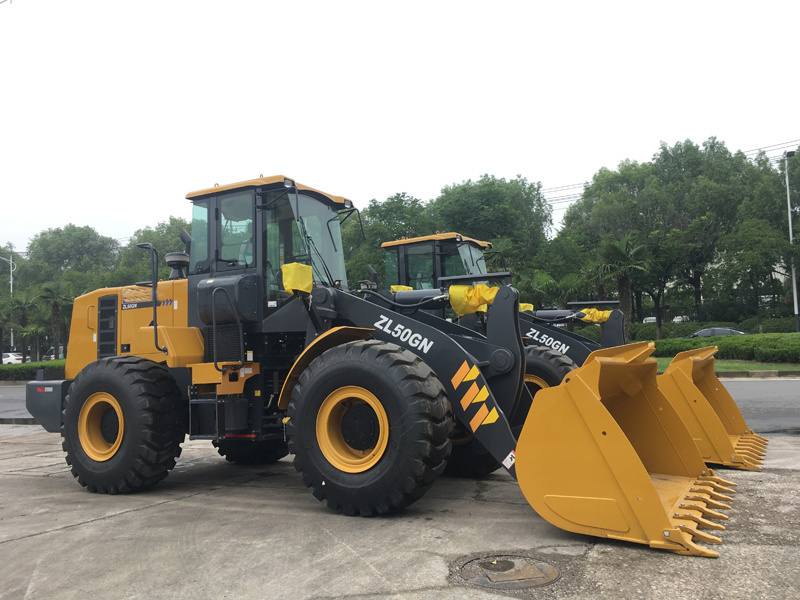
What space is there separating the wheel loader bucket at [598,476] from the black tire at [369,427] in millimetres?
749

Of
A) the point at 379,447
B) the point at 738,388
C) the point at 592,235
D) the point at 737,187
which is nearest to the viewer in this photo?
the point at 379,447

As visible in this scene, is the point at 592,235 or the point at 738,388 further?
the point at 592,235

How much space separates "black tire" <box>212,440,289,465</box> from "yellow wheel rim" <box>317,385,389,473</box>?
10.0 feet

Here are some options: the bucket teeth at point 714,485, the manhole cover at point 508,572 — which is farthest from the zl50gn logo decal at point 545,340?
the manhole cover at point 508,572

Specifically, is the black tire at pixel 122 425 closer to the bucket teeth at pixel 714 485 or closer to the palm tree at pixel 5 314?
the bucket teeth at pixel 714 485

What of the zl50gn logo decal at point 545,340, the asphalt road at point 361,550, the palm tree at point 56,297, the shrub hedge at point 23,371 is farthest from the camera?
the palm tree at point 56,297

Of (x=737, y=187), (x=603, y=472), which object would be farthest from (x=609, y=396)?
(x=737, y=187)

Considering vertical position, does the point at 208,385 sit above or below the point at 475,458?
above

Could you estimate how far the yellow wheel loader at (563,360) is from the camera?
691 centimetres

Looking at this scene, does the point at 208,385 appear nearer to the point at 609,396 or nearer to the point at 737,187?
the point at 609,396

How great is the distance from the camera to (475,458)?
22.2 feet

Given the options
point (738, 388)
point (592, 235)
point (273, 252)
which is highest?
point (592, 235)

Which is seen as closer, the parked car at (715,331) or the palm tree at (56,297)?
the parked car at (715,331)

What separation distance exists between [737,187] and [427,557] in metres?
44.2
